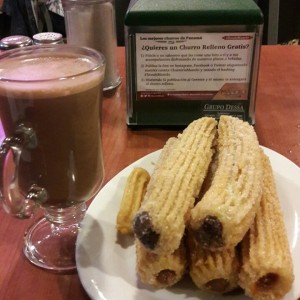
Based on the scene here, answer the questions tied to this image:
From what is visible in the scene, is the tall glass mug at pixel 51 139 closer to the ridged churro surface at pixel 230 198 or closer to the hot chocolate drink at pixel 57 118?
the hot chocolate drink at pixel 57 118

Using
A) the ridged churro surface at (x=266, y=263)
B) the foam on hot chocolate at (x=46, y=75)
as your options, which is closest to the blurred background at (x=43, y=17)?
the foam on hot chocolate at (x=46, y=75)

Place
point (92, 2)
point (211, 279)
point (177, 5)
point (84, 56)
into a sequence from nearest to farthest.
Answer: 1. point (211, 279)
2. point (84, 56)
3. point (177, 5)
4. point (92, 2)

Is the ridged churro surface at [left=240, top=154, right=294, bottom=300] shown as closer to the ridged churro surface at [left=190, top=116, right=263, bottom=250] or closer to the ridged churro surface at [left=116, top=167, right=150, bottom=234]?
the ridged churro surface at [left=190, top=116, right=263, bottom=250]

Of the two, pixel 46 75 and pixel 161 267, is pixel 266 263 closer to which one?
pixel 161 267

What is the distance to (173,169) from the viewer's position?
1.66 ft

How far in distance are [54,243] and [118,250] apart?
10 cm

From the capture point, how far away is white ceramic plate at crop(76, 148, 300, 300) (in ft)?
1.49

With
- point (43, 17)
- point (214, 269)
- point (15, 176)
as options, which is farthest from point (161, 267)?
point (43, 17)

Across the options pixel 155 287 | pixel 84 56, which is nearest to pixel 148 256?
pixel 155 287

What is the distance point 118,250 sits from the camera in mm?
518

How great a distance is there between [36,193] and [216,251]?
22 centimetres

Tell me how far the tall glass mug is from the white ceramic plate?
0.04 m

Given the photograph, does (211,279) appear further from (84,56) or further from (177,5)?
(177,5)

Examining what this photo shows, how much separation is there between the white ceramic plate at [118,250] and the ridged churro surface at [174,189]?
6 centimetres
